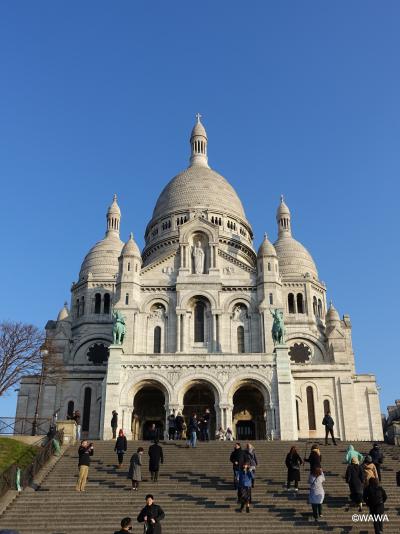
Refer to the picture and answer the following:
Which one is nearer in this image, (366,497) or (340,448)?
Result: (366,497)

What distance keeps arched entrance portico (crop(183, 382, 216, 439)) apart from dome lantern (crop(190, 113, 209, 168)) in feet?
123

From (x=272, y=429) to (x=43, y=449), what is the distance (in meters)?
18.2

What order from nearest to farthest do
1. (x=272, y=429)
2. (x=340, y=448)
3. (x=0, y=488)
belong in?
(x=0, y=488), (x=340, y=448), (x=272, y=429)

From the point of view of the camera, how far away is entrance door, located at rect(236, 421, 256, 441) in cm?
4688

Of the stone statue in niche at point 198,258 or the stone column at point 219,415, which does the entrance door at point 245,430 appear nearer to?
the stone column at point 219,415

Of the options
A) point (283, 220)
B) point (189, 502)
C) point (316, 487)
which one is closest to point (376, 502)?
point (316, 487)

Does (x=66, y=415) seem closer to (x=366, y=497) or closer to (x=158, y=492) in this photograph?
(x=158, y=492)

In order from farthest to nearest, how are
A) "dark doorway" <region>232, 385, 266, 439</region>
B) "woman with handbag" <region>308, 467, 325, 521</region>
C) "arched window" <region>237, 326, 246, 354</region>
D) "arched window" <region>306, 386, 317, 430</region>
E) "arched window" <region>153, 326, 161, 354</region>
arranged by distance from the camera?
"arched window" <region>306, 386, 317, 430</region>
"arched window" <region>237, 326, 246, 354</region>
"arched window" <region>153, 326, 161, 354</region>
"dark doorway" <region>232, 385, 266, 439</region>
"woman with handbag" <region>308, 467, 325, 521</region>

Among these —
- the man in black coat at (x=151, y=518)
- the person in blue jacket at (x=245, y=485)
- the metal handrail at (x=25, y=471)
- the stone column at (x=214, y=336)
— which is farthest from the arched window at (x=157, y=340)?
the man in black coat at (x=151, y=518)

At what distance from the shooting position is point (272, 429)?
133 ft

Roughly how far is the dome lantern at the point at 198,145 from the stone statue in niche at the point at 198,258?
2636cm

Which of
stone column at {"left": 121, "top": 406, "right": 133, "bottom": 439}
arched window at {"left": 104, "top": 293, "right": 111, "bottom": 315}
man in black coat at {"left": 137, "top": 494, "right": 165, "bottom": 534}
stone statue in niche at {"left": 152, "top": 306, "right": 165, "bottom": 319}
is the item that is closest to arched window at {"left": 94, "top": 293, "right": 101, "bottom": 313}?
arched window at {"left": 104, "top": 293, "right": 111, "bottom": 315}

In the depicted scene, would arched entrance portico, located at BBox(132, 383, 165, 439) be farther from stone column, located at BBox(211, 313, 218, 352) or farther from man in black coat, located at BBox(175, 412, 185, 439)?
man in black coat, located at BBox(175, 412, 185, 439)

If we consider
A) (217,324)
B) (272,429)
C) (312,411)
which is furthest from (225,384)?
(312,411)
